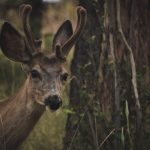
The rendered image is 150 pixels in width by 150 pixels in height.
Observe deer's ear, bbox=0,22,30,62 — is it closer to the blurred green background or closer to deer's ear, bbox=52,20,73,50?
deer's ear, bbox=52,20,73,50

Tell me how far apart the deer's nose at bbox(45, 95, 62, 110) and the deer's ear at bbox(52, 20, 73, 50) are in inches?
43.2

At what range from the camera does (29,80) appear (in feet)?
29.6

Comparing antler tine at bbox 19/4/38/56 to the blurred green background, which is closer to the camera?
antler tine at bbox 19/4/38/56

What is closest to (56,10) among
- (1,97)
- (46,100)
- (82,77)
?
(1,97)

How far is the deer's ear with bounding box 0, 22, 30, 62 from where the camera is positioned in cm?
911

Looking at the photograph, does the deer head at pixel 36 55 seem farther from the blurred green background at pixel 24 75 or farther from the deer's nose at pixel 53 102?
the blurred green background at pixel 24 75

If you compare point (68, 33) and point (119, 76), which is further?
point (68, 33)

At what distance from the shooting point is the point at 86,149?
9.38 metres

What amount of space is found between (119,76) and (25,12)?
1.06 meters

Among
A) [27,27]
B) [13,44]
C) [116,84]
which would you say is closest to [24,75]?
[13,44]

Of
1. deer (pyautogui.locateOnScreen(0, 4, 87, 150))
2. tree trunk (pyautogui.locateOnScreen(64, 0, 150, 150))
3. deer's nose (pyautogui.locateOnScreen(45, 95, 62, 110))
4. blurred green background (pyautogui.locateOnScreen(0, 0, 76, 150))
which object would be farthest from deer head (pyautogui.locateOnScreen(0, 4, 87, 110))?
blurred green background (pyautogui.locateOnScreen(0, 0, 76, 150))

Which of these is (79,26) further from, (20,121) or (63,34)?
(20,121)

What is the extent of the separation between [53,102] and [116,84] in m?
0.66

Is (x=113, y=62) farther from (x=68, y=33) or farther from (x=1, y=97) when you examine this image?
(x=1, y=97)
